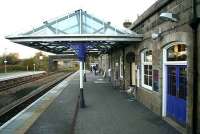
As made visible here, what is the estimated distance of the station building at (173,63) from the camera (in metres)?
8.90

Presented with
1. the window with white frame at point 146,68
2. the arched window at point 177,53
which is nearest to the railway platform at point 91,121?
the window with white frame at point 146,68

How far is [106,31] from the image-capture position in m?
15.6

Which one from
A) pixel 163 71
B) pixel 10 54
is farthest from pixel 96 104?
pixel 10 54

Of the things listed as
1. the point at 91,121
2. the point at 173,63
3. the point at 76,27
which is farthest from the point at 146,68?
the point at 91,121

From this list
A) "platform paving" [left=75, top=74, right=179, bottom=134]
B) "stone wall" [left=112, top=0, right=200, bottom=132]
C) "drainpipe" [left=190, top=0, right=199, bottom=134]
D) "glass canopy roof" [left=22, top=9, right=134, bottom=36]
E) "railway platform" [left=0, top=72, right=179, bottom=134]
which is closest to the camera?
"drainpipe" [left=190, top=0, right=199, bottom=134]

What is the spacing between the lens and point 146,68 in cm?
1571

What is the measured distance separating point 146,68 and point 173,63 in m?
4.66

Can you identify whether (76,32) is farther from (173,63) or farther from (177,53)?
(177,53)

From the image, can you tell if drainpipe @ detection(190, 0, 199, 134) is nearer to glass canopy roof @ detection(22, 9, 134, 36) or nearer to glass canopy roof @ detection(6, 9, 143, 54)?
glass canopy roof @ detection(6, 9, 143, 54)

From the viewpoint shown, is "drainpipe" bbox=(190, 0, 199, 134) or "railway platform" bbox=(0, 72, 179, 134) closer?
"drainpipe" bbox=(190, 0, 199, 134)

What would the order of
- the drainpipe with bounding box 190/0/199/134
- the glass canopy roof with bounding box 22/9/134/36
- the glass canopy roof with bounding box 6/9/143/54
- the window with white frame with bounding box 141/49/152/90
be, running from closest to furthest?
the drainpipe with bounding box 190/0/199/134
the window with white frame with bounding box 141/49/152/90
the glass canopy roof with bounding box 6/9/143/54
the glass canopy roof with bounding box 22/9/134/36

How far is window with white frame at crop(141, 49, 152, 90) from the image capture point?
48.5ft

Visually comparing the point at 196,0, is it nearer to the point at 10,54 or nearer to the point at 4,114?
the point at 4,114

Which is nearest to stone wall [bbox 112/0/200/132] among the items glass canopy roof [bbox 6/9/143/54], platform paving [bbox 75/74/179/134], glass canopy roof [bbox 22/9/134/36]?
platform paving [bbox 75/74/179/134]
